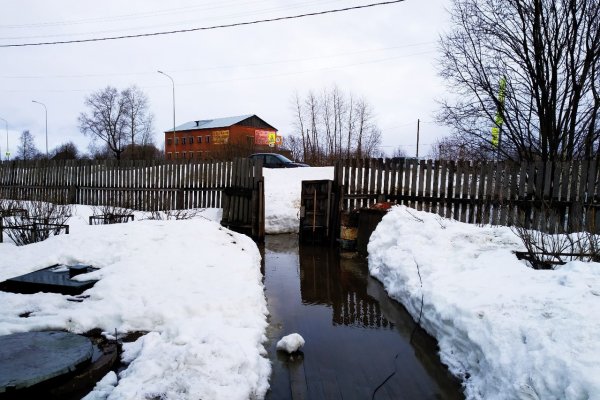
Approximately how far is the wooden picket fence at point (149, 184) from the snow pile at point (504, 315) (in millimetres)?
6183

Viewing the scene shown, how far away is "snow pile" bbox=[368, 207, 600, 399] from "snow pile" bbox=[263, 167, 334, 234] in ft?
21.4

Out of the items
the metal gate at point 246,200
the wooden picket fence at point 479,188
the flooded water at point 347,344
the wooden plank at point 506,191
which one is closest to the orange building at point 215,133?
the metal gate at point 246,200

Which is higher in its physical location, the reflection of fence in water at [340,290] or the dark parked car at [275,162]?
the dark parked car at [275,162]

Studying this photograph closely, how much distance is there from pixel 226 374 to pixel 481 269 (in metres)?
3.61

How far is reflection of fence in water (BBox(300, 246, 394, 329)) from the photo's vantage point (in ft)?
17.7

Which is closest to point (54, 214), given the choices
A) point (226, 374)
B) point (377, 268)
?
point (377, 268)

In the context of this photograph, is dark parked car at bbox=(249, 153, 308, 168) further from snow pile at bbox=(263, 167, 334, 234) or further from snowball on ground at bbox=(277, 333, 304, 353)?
snowball on ground at bbox=(277, 333, 304, 353)

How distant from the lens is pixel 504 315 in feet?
12.2

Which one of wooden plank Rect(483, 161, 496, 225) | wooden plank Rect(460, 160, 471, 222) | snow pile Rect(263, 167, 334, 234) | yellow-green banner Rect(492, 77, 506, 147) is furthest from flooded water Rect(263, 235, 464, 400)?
yellow-green banner Rect(492, 77, 506, 147)

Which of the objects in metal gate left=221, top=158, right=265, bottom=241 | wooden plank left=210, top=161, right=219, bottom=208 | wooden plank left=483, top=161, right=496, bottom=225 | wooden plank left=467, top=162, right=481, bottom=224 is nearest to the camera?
wooden plank left=483, top=161, right=496, bottom=225

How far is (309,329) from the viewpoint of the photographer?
4949 mm

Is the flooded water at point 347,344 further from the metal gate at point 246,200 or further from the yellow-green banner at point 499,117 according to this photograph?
the yellow-green banner at point 499,117

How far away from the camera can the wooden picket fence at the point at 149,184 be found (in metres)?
11.7

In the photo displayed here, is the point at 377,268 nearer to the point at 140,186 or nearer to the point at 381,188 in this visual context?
the point at 381,188
